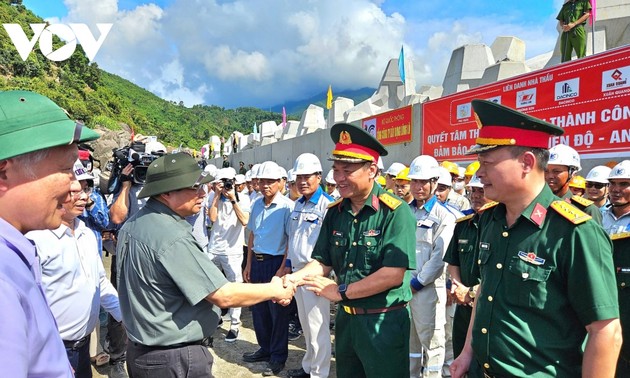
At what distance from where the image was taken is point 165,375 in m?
2.12

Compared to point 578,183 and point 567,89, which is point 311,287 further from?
point 567,89

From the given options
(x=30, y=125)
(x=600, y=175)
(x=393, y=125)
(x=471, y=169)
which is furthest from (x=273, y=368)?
(x=393, y=125)

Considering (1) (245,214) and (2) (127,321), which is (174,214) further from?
(1) (245,214)

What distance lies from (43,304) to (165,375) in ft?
4.40

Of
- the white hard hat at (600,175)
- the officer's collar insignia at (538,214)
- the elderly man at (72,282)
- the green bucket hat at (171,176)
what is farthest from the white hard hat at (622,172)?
the elderly man at (72,282)

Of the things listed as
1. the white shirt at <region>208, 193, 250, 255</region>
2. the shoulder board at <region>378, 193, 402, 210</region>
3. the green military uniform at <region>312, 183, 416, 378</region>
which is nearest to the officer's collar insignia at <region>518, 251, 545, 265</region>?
the green military uniform at <region>312, 183, 416, 378</region>

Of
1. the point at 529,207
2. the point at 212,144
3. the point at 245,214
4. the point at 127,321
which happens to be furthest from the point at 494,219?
the point at 212,144

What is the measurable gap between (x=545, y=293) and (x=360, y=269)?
1.23 metres

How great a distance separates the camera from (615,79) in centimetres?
501

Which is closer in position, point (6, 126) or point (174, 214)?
point (6, 126)

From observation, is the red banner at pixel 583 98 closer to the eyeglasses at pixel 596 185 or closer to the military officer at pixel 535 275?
the eyeglasses at pixel 596 185

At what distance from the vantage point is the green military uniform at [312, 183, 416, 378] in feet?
8.24

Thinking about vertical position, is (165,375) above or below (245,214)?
below

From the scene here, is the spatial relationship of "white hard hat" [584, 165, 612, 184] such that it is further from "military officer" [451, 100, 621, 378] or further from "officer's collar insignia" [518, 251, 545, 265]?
"officer's collar insignia" [518, 251, 545, 265]
